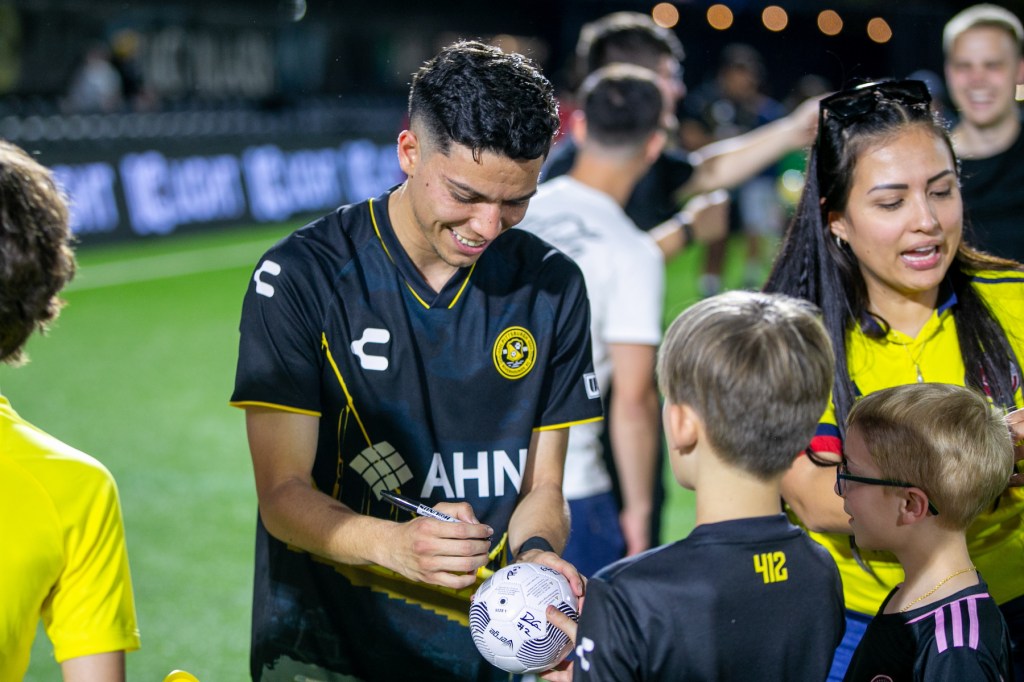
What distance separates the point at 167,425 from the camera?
28.8 ft

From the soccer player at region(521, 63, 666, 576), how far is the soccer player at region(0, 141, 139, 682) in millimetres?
2548

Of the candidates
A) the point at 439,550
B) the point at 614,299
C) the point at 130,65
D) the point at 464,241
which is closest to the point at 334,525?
the point at 439,550

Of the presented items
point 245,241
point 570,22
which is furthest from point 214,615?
point 570,22

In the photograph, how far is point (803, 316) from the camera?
2418 mm

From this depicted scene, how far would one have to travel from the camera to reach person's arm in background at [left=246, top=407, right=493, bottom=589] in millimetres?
2508

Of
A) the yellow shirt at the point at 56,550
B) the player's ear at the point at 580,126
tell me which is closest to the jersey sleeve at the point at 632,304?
the player's ear at the point at 580,126

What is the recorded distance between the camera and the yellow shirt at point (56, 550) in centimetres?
209

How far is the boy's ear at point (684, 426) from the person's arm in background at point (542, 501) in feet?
1.81

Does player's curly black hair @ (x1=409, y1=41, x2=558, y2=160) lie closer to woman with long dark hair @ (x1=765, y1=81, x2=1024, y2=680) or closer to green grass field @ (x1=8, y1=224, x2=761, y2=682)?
woman with long dark hair @ (x1=765, y1=81, x2=1024, y2=680)

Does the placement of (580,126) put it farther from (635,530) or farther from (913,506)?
(913,506)

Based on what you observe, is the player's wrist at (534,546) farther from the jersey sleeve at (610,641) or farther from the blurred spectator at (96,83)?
the blurred spectator at (96,83)

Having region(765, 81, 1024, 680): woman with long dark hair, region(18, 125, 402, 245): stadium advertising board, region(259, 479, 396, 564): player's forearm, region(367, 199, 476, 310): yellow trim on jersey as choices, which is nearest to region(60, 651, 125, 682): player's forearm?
region(259, 479, 396, 564): player's forearm

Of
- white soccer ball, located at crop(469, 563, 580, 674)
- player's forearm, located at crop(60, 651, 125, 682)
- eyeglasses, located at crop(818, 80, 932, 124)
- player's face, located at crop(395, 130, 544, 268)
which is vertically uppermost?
eyeglasses, located at crop(818, 80, 932, 124)

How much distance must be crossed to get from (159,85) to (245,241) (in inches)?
205
